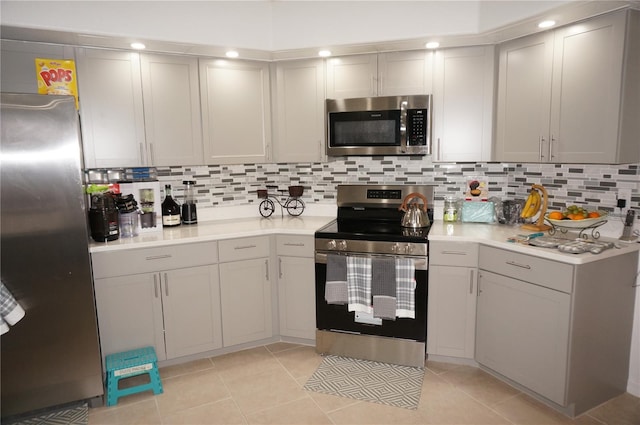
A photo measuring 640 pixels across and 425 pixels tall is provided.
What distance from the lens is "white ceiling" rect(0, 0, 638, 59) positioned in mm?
2480

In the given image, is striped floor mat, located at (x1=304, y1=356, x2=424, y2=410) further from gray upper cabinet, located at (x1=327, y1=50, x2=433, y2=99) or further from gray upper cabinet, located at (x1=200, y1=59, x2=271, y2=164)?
gray upper cabinet, located at (x1=327, y1=50, x2=433, y2=99)

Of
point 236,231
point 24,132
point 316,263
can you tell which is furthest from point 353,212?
point 24,132

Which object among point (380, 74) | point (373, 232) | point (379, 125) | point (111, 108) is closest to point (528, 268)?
point (373, 232)

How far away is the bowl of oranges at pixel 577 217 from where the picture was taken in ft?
8.36

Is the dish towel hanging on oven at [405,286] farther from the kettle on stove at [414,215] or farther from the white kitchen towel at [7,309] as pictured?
the white kitchen towel at [7,309]

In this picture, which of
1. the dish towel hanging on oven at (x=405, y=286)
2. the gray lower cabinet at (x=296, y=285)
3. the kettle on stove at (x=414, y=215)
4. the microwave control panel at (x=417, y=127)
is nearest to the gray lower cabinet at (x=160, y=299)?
the gray lower cabinet at (x=296, y=285)

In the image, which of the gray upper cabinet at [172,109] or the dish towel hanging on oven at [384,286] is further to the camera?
the gray upper cabinet at [172,109]

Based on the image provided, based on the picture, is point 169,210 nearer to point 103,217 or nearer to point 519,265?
point 103,217

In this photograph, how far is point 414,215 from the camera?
306 centimetres

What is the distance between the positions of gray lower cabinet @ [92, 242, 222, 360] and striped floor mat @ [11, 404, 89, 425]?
358 mm

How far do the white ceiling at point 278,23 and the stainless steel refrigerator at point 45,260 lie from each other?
25.3 inches

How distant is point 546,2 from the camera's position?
2344 millimetres

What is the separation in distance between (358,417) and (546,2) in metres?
2.49

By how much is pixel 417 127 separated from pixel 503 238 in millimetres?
976
